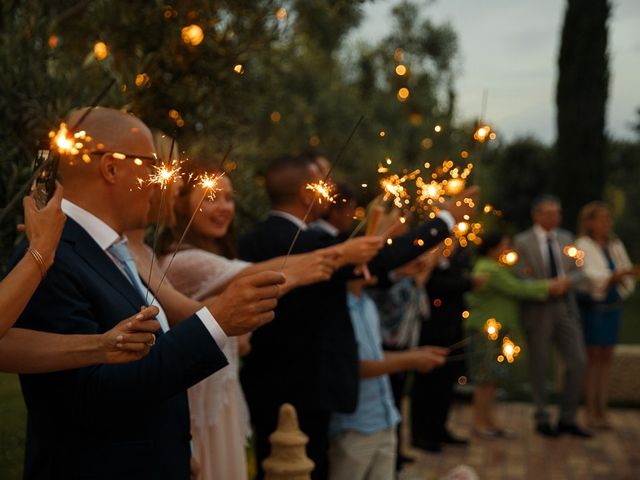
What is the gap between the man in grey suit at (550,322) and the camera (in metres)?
8.22

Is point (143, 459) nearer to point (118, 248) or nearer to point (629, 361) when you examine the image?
point (118, 248)

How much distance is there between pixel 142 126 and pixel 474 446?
622 cm

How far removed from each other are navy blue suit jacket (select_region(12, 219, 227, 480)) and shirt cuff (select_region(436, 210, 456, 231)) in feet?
6.09

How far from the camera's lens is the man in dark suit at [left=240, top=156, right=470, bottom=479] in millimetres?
4207

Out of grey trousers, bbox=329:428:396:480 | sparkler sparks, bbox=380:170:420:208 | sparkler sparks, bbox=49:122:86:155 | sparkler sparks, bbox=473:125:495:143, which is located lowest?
grey trousers, bbox=329:428:396:480

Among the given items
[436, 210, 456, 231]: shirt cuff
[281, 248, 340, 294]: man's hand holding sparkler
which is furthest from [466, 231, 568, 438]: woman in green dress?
[281, 248, 340, 294]: man's hand holding sparkler

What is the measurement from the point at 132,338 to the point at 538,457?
20.9 ft

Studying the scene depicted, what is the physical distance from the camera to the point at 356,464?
4.36 m

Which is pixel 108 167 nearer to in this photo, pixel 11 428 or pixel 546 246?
pixel 11 428

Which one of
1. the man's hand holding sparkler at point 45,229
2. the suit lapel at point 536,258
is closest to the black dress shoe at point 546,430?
the suit lapel at point 536,258

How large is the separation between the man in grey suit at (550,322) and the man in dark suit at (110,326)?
20.6 feet

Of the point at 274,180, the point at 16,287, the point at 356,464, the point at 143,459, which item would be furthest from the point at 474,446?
the point at 16,287

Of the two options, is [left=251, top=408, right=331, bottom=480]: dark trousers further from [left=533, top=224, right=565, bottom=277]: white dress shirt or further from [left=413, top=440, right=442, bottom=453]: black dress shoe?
[left=533, top=224, right=565, bottom=277]: white dress shirt

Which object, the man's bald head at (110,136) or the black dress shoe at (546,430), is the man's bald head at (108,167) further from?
the black dress shoe at (546,430)
